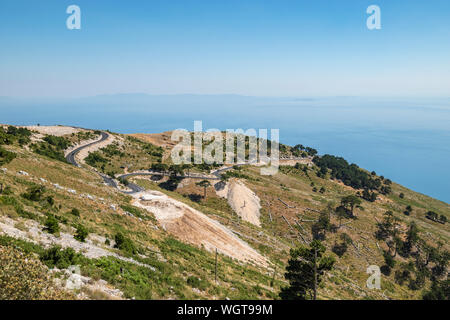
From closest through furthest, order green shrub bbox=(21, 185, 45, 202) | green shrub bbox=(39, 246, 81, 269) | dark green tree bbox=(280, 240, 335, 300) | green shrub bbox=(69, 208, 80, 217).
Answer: green shrub bbox=(39, 246, 81, 269)
green shrub bbox=(21, 185, 45, 202)
green shrub bbox=(69, 208, 80, 217)
dark green tree bbox=(280, 240, 335, 300)

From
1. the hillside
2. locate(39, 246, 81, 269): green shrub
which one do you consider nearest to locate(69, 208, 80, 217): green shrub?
→ the hillside

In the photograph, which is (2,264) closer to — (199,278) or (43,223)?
(43,223)

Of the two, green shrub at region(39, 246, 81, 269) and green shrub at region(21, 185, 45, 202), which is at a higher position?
green shrub at region(21, 185, 45, 202)

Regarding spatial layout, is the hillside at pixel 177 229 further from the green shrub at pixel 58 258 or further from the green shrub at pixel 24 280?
the green shrub at pixel 24 280

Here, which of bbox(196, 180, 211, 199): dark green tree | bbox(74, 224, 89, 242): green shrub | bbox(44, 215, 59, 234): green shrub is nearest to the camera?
bbox(44, 215, 59, 234): green shrub

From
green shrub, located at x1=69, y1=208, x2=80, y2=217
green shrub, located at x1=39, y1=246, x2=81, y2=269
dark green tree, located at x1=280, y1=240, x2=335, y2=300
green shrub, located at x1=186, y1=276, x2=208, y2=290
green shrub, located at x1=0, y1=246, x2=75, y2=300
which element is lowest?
dark green tree, located at x1=280, y1=240, x2=335, y2=300

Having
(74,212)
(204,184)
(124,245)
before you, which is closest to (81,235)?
(124,245)

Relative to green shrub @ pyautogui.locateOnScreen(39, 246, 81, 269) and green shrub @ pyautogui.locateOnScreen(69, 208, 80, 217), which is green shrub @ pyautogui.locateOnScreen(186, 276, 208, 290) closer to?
green shrub @ pyautogui.locateOnScreen(39, 246, 81, 269)

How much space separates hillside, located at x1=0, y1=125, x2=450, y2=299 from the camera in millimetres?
18094

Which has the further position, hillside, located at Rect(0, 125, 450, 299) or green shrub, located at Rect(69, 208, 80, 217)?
green shrub, located at Rect(69, 208, 80, 217)
